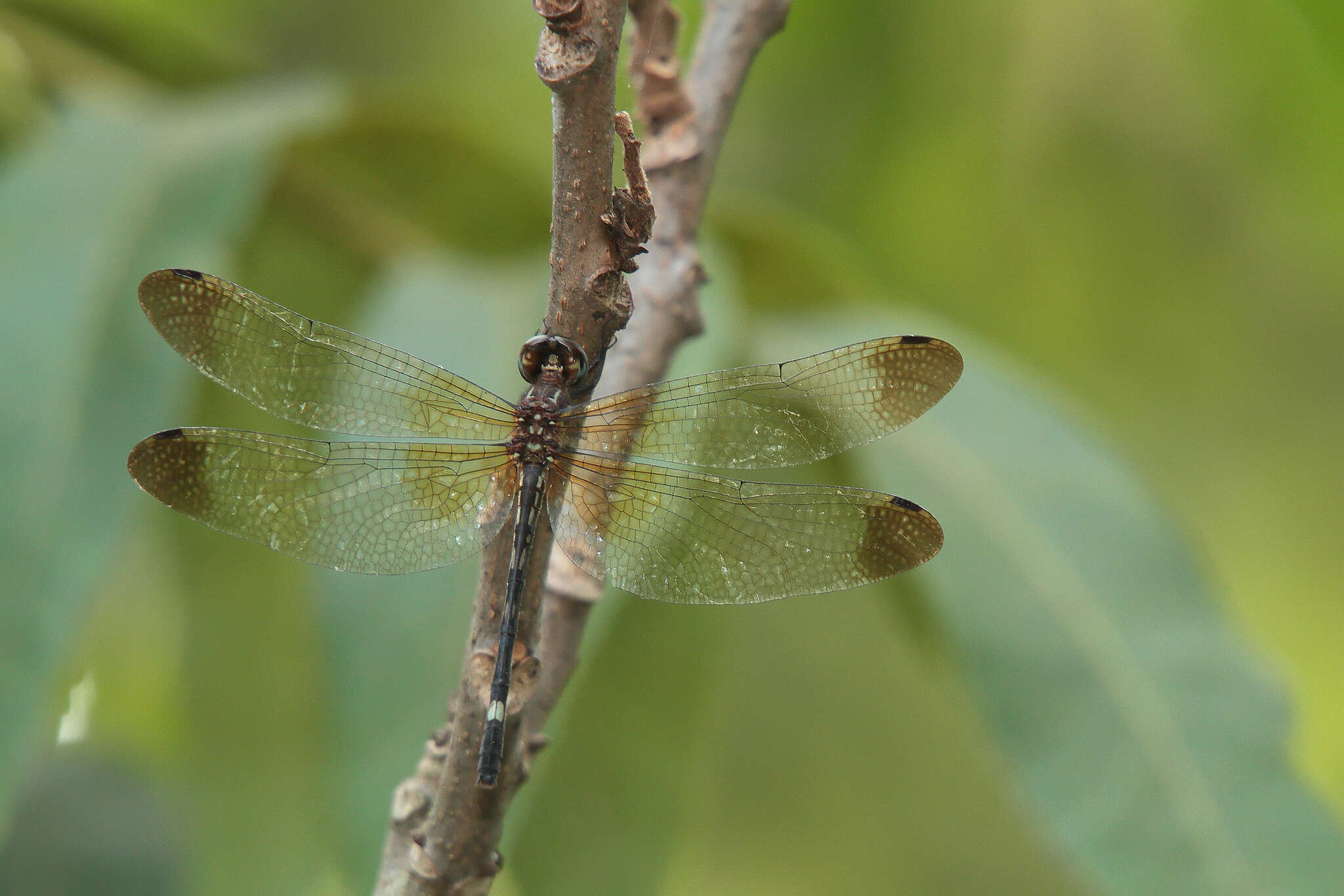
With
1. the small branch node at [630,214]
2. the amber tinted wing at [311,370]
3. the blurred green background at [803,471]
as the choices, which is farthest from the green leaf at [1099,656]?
the small branch node at [630,214]

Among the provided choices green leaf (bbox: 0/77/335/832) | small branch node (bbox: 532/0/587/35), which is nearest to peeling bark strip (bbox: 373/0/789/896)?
small branch node (bbox: 532/0/587/35)

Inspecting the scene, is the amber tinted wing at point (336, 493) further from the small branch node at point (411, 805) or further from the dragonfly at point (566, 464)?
the small branch node at point (411, 805)

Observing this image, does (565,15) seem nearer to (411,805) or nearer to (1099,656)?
(411,805)

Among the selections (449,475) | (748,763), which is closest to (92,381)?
(449,475)

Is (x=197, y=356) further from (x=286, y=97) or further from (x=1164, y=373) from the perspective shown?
(x=1164, y=373)

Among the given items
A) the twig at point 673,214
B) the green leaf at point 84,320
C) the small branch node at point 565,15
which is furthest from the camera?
the green leaf at point 84,320
